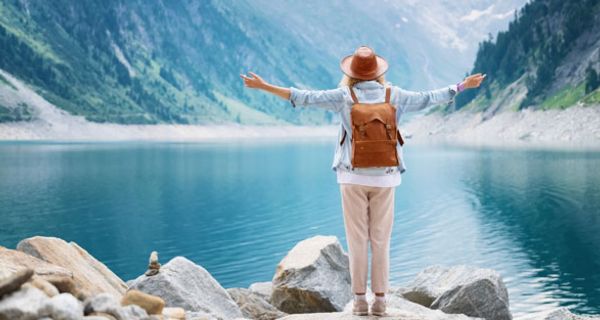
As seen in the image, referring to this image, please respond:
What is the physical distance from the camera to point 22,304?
332 inches

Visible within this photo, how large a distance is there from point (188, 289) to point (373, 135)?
648cm

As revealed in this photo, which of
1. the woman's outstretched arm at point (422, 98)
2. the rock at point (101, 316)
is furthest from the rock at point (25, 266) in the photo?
the woman's outstretched arm at point (422, 98)

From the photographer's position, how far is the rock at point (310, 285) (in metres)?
17.4

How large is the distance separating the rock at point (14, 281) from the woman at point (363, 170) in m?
4.02

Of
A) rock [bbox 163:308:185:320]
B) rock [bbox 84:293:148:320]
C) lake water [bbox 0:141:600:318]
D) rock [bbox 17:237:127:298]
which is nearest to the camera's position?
rock [bbox 84:293:148:320]

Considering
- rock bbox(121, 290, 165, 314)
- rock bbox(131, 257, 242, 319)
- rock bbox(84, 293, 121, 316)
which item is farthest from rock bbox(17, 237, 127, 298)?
rock bbox(84, 293, 121, 316)

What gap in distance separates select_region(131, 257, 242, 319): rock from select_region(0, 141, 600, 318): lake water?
1353cm

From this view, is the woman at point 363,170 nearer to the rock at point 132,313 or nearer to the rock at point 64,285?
the rock at point 132,313

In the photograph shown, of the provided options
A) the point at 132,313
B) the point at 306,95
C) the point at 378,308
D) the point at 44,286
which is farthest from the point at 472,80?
the point at 44,286

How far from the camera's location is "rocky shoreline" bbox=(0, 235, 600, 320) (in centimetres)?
877

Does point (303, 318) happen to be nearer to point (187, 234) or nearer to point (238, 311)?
point (238, 311)

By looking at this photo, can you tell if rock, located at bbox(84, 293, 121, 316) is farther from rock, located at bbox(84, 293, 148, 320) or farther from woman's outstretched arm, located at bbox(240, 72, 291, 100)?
woman's outstretched arm, located at bbox(240, 72, 291, 100)

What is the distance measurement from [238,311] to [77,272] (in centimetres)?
384

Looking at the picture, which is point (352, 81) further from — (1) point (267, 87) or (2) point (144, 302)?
(2) point (144, 302)
